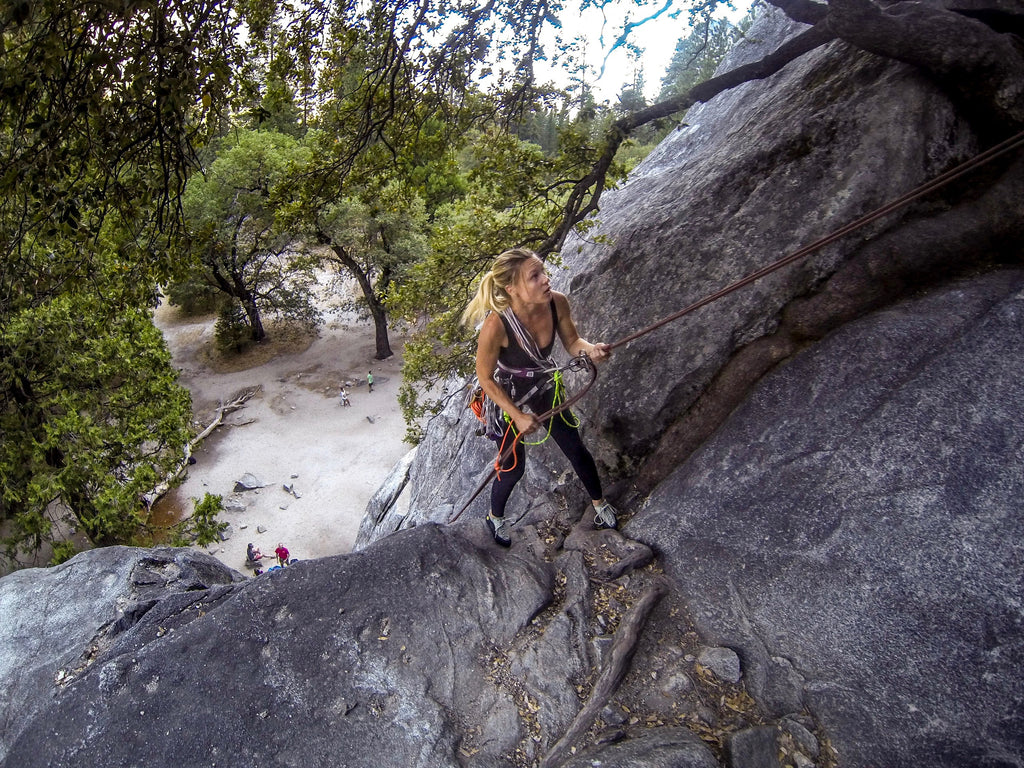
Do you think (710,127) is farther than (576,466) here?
Yes

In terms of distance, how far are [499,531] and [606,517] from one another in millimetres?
911

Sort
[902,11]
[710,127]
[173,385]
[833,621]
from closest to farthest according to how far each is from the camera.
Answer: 1. [833,621]
2. [902,11]
3. [710,127]
4. [173,385]

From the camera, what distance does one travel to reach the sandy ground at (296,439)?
1891 centimetres

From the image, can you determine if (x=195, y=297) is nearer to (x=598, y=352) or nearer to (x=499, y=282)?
(x=499, y=282)

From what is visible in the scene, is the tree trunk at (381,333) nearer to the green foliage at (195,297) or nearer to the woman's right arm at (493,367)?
the green foliage at (195,297)

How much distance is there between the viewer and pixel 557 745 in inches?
139

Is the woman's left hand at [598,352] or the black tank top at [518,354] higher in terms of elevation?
the black tank top at [518,354]

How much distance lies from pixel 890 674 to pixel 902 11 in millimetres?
4715

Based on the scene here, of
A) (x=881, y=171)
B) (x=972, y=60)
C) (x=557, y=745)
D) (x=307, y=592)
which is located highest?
(x=972, y=60)

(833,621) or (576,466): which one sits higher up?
(576,466)

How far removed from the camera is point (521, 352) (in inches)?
185

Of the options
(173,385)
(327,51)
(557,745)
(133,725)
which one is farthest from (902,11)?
(173,385)

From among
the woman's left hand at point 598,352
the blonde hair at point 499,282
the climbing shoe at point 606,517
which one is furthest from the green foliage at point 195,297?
the woman's left hand at point 598,352

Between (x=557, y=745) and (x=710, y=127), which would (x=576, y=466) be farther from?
(x=710, y=127)
